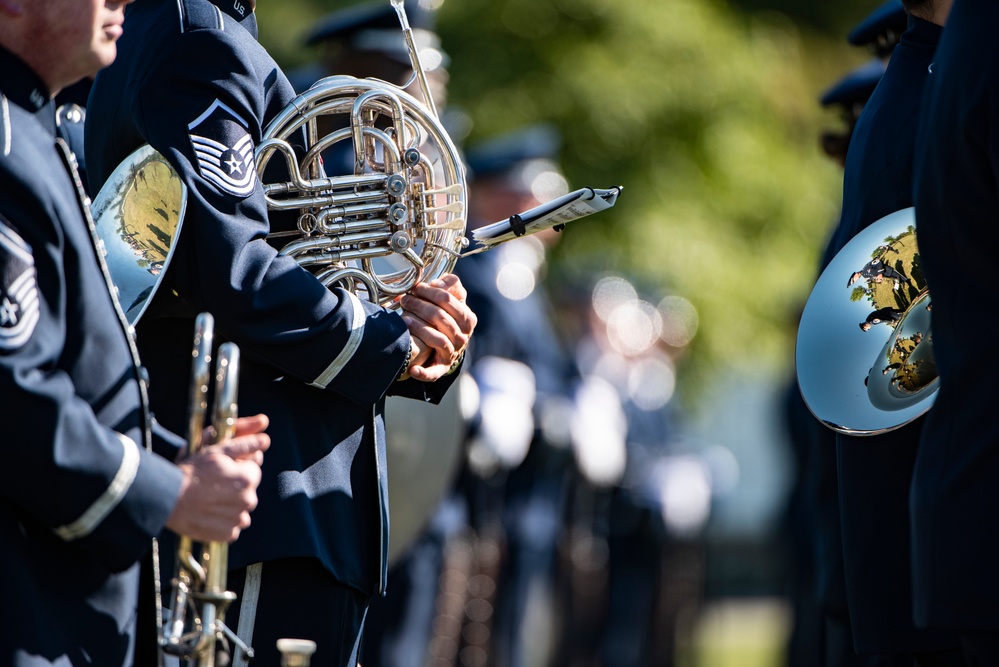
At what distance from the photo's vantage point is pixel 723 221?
12.3 meters

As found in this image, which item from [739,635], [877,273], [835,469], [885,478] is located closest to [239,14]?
[877,273]

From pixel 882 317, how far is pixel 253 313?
1301 millimetres

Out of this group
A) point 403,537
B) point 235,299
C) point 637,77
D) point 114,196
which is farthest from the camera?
point 637,77

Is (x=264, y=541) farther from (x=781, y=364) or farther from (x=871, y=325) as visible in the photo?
(x=781, y=364)

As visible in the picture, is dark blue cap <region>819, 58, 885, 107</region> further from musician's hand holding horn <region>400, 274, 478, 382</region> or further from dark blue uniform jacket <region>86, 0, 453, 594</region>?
dark blue uniform jacket <region>86, 0, 453, 594</region>

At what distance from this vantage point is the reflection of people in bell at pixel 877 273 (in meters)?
3.25

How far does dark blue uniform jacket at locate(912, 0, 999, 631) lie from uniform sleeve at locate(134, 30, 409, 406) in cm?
116

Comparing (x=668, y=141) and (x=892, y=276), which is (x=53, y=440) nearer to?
(x=892, y=276)

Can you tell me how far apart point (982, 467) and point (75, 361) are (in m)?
1.46

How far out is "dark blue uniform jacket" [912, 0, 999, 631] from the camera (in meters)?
2.50

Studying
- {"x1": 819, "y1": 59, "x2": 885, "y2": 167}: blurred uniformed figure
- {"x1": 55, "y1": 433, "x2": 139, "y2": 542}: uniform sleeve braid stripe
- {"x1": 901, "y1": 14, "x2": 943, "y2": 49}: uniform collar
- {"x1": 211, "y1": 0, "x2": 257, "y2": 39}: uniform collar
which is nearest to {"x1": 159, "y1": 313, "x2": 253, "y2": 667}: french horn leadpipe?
{"x1": 55, "y1": 433, "x2": 139, "y2": 542}: uniform sleeve braid stripe

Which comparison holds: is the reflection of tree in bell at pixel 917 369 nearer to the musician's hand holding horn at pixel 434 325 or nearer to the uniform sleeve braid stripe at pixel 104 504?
the musician's hand holding horn at pixel 434 325

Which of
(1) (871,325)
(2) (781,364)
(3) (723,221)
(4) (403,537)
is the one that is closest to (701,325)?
(3) (723,221)

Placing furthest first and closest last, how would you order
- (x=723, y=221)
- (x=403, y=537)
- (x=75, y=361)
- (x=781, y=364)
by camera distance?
(x=781, y=364)
(x=723, y=221)
(x=403, y=537)
(x=75, y=361)
